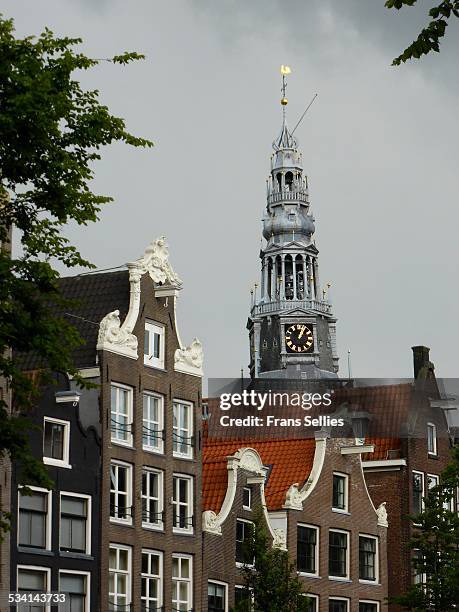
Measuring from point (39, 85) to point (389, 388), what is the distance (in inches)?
1923

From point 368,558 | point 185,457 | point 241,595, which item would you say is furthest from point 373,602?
point 185,457

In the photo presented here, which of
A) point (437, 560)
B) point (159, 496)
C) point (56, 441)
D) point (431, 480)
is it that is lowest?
point (437, 560)

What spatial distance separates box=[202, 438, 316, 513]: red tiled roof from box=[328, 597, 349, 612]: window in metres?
4.37

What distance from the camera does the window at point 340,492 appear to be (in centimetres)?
6557

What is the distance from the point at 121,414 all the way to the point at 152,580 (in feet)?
18.1

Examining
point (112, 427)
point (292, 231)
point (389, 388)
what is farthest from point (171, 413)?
point (292, 231)

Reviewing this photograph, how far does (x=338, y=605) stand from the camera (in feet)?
212

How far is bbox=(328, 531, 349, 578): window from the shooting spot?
212 ft

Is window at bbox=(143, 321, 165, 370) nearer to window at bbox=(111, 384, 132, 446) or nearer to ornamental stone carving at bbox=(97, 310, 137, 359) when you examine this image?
ornamental stone carving at bbox=(97, 310, 137, 359)

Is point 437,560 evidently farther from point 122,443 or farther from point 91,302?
point 91,302

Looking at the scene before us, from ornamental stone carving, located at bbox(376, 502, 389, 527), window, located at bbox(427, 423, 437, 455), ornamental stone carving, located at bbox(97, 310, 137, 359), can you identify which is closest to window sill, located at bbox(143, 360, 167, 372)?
ornamental stone carving, located at bbox(97, 310, 137, 359)

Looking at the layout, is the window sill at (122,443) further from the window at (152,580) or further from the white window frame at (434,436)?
the white window frame at (434,436)

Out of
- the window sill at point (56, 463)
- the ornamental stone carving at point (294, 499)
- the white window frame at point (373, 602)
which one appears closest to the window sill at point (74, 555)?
the window sill at point (56, 463)

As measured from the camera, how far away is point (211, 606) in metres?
58.9
